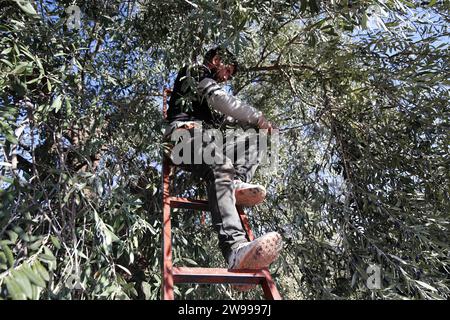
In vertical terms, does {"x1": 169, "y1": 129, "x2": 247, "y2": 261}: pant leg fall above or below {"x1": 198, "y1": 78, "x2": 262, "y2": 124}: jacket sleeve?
below

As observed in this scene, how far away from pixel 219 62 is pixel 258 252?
1.46 meters

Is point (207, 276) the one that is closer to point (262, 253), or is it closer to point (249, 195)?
point (262, 253)

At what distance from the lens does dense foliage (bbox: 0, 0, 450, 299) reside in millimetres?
2311

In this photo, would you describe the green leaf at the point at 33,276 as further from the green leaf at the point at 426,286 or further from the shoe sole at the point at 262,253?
the green leaf at the point at 426,286

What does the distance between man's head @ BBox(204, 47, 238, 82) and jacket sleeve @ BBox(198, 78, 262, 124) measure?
21 cm

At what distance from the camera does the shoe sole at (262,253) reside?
2064 mm

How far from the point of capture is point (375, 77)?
115 inches

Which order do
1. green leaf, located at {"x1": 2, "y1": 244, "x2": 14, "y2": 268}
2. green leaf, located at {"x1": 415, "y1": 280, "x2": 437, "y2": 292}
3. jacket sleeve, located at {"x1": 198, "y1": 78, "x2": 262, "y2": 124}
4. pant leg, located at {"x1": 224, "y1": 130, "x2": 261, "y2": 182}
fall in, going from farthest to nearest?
pant leg, located at {"x1": 224, "y1": 130, "x2": 261, "y2": 182}
jacket sleeve, located at {"x1": 198, "y1": 78, "x2": 262, "y2": 124}
green leaf, located at {"x1": 415, "y1": 280, "x2": 437, "y2": 292}
green leaf, located at {"x1": 2, "y1": 244, "x2": 14, "y2": 268}

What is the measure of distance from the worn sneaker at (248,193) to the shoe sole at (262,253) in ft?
1.73

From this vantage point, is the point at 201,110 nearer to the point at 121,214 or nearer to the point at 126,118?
the point at 126,118

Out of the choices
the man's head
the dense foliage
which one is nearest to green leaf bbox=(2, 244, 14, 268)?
the dense foliage

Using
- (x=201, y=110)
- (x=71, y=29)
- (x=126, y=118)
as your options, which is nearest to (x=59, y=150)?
(x=126, y=118)

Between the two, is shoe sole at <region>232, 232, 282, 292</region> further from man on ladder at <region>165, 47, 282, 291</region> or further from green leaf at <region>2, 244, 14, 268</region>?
green leaf at <region>2, 244, 14, 268</region>

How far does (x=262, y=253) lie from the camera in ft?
6.81
